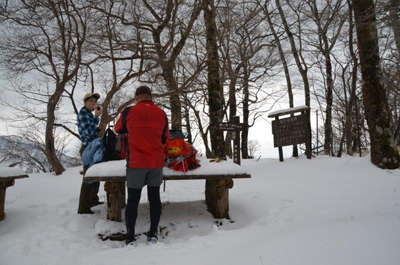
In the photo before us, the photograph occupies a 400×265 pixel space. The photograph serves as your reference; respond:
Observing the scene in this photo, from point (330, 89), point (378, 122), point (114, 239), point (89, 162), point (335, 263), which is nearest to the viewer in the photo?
point (335, 263)

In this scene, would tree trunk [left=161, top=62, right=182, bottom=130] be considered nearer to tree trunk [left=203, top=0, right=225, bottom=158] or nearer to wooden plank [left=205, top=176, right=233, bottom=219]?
tree trunk [left=203, top=0, right=225, bottom=158]

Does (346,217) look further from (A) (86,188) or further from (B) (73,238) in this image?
(A) (86,188)

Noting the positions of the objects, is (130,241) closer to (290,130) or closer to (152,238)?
(152,238)

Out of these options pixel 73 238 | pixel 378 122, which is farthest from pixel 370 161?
pixel 73 238

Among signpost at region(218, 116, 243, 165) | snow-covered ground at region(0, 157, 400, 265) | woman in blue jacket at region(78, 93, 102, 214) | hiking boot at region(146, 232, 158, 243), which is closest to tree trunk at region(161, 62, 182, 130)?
signpost at region(218, 116, 243, 165)

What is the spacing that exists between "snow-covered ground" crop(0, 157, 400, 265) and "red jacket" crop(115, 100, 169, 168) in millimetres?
966

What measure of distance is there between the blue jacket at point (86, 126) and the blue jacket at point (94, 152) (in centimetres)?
18

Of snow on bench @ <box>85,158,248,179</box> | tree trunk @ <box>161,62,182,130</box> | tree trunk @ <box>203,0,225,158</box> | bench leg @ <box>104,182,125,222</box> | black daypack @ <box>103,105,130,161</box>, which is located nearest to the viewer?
snow on bench @ <box>85,158,248,179</box>

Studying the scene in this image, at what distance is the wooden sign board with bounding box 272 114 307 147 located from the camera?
27.2ft

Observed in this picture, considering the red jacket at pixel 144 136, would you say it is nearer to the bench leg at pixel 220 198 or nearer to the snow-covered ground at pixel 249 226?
the snow-covered ground at pixel 249 226

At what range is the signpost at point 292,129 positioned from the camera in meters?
8.26

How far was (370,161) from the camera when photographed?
20.2 ft

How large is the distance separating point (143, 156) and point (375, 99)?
539 cm

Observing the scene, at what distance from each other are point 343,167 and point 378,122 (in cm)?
132
